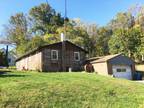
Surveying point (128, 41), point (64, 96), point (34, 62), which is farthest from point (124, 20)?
point (64, 96)

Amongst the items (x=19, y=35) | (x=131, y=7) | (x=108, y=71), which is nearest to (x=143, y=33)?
(x=131, y=7)

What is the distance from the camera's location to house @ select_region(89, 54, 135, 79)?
33.3m

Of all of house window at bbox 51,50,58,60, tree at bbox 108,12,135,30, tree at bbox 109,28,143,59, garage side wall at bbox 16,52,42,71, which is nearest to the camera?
garage side wall at bbox 16,52,42,71

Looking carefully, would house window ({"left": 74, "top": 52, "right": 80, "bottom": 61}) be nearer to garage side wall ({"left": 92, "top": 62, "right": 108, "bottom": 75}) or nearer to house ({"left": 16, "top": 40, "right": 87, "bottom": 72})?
house ({"left": 16, "top": 40, "right": 87, "bottom": 72})

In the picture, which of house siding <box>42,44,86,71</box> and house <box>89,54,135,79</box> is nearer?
house <box>89,54,135,79</box>

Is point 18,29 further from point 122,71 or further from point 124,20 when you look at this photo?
point 122,71

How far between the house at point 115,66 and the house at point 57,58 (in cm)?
241

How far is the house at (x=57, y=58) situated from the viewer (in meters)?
34.9

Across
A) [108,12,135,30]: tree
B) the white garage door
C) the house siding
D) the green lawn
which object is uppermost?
[108,12,135,30]: tree

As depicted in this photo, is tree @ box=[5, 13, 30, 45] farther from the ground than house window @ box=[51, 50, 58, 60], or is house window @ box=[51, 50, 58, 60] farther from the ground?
tree @ box=[5, 13, 30, 45]

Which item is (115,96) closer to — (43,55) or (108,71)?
(108,71)

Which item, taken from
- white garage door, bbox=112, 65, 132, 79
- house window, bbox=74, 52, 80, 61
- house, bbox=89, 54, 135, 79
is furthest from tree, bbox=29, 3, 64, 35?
white garage door, bbox=112, 65, 132, 79

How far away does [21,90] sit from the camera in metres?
11.9

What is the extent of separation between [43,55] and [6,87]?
2252cm
